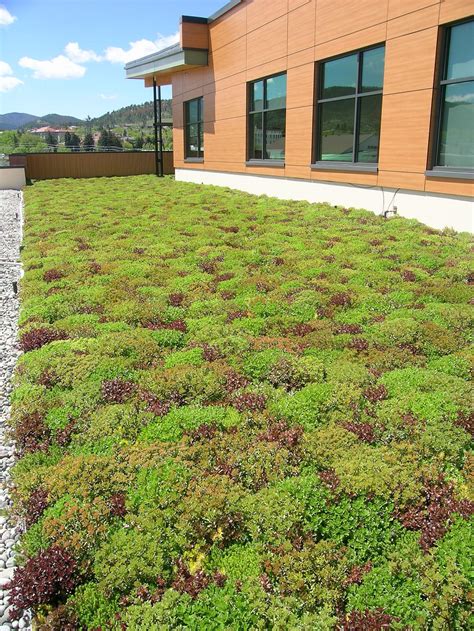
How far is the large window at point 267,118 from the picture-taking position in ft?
58.1

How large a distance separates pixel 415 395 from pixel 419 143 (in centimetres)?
851

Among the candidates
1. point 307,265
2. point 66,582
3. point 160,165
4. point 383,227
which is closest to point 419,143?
point 383,227

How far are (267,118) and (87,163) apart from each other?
16.4 metres

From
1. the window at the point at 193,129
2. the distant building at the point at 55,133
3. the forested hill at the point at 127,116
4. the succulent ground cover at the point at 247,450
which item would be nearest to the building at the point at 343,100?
the window at the point at 193,129

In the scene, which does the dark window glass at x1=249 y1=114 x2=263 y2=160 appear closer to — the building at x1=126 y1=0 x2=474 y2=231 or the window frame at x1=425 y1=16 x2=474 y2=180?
the building at x1=126 y1=0 x2=474 y2=231

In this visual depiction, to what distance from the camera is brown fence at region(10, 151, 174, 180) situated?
2984 cm

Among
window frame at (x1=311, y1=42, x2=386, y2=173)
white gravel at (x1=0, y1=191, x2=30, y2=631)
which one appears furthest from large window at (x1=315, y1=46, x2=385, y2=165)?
white gravel at (x1=0, y1=191, x2=30, y2=631)

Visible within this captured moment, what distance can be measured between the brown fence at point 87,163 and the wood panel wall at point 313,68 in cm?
863

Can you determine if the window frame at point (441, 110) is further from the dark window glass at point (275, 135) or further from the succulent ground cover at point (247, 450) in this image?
the dark window glass at point (275, 135)

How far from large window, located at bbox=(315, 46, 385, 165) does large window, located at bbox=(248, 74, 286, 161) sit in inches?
91.1

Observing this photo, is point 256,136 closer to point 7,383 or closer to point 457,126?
point 457,126

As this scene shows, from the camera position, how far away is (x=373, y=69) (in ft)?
43.0

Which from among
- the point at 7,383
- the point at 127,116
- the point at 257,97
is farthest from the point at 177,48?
the point at 127,116

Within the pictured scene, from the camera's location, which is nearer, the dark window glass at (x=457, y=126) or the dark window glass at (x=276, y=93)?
the dark window glass at (x=457, y=126)
